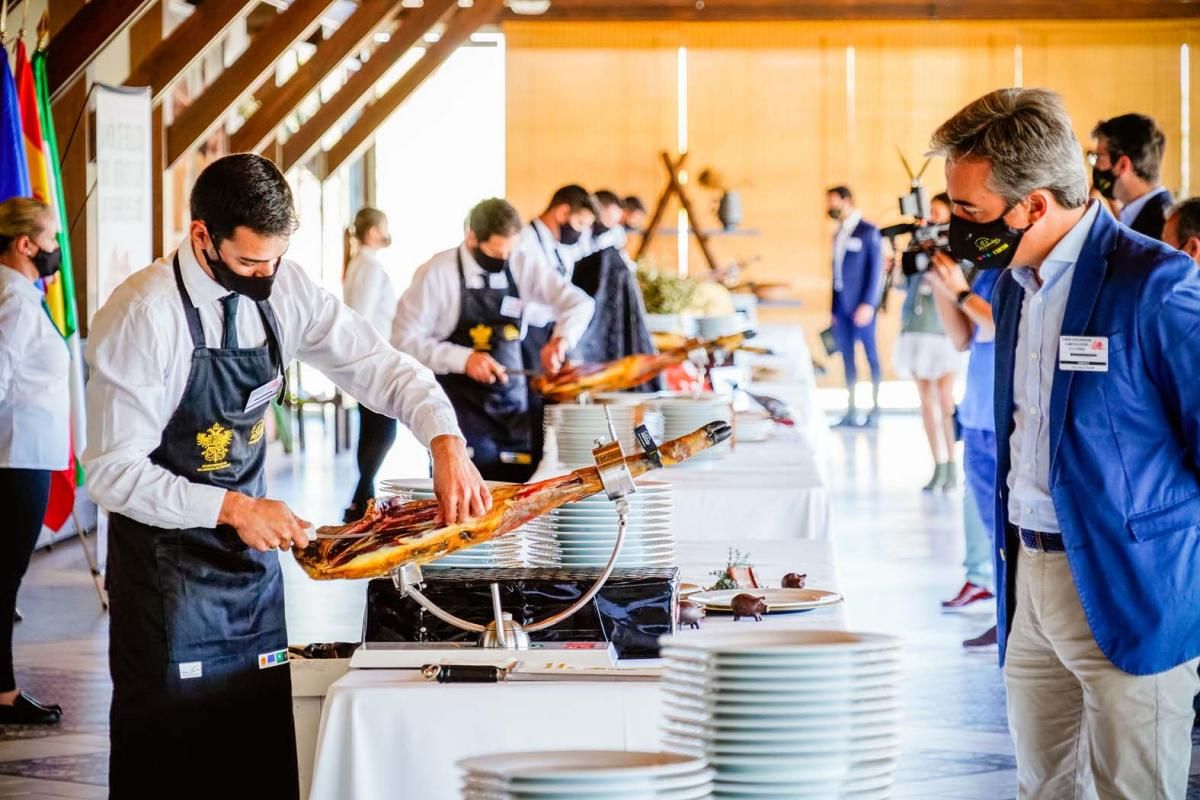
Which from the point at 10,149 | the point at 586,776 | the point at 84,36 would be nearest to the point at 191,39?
the point at 84,36

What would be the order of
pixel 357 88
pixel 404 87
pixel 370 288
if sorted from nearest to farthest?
pixel 370 288 → pixel 357 88 → pixel 404 87

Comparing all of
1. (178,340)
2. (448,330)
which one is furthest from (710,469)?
(178,340)

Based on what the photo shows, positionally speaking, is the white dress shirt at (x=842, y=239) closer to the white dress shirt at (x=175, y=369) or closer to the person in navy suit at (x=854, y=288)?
the person in navy suit at (x=854, y=288)

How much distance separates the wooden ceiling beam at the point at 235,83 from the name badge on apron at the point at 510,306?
4339 mm

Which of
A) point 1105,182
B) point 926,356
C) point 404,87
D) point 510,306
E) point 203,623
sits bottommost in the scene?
point 203,623

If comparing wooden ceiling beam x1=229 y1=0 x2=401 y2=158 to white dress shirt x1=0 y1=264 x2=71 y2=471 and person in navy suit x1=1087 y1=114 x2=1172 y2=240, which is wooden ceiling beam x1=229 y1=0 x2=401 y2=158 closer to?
white dress shirt x1=0 y1=264 x2=71 y2=471

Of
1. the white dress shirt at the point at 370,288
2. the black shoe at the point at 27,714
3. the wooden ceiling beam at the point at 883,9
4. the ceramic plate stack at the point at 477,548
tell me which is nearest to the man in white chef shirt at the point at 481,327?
the black shoe at the point at 27,714

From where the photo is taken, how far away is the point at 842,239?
1277 cm

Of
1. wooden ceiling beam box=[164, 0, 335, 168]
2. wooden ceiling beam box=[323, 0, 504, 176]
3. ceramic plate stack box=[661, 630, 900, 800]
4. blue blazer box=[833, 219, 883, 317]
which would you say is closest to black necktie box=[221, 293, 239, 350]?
ceramic plate stack box=[661, 630, 900, 800]

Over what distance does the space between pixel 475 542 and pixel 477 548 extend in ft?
1.02

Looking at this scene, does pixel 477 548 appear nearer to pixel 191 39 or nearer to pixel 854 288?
pixel 191 39

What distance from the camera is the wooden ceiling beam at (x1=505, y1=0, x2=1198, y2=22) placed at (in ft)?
52.3

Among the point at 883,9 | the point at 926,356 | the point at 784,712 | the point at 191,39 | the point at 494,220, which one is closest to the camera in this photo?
the point at 784,712

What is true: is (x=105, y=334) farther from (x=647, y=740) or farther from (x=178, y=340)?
(x=647, y=740)
